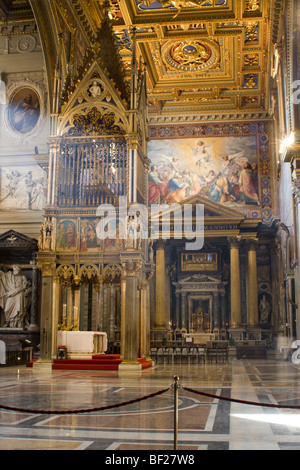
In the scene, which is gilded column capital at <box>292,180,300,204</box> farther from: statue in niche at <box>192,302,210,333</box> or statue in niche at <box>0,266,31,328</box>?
statue in niche at <box>192,302,210,333</box>

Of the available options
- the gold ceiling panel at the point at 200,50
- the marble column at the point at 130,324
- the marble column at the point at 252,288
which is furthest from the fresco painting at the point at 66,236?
the marble column at the point at 252,288

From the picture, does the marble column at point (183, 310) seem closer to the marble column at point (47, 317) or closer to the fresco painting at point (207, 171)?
the fresco painting at point (207, 171)

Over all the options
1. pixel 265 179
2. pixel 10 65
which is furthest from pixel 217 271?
pixel 10 65

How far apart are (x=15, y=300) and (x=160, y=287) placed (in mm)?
10066

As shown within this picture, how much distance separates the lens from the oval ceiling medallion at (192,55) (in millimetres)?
22812

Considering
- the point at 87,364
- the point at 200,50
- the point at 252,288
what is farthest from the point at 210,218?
the point at 87,364

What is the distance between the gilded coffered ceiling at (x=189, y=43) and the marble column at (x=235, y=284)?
7411mm

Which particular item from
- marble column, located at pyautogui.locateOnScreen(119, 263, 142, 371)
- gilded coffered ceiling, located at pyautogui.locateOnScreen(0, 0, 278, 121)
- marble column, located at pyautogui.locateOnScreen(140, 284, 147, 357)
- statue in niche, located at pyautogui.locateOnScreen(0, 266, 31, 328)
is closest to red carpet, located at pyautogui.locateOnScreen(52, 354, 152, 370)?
marble column, located at pyautogui.locateOnScreen(119, 263, 142, 371)

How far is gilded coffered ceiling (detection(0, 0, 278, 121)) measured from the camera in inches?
761

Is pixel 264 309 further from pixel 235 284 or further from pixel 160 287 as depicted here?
pixel 160 287

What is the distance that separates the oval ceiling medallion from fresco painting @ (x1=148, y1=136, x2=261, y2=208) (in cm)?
489
